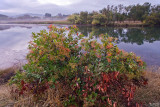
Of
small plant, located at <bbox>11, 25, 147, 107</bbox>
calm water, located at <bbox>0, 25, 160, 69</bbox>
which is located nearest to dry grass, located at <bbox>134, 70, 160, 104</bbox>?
small plant, located at <bbox>11, 25, 147, 107</bbox>

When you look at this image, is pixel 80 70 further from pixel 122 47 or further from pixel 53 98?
pixel 122 47

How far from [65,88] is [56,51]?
91cm

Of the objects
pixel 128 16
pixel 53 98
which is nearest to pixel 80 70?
pixel 53 98

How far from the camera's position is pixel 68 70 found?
304 centimetres

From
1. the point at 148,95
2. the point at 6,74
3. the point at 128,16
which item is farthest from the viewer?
the point at 128,16

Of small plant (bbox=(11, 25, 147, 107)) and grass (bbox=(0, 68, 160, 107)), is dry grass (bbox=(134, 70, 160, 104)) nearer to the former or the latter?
grass (bbox=(0, 68, 160, 107))

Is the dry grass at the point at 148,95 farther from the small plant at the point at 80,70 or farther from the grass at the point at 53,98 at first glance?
the small plant at the point at 80,70

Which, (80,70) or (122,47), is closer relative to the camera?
(80,70)

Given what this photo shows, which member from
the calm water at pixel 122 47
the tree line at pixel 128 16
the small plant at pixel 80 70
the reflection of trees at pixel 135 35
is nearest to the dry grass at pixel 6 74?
the calm water at pixel 122 47

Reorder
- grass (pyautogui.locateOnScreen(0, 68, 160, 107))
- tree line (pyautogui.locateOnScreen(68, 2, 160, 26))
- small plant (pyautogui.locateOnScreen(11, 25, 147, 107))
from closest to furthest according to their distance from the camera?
small plant (pyautogui.locateOnScreen(11, 25, 147, 107)) < grass (pyautogui.locateOnScreen(0, 68, 160, 107)) < tree line (pyautogui.locateOnScreen(68, 2, 160, 26))

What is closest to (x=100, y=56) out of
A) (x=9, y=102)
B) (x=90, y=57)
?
(x=90, y=57)

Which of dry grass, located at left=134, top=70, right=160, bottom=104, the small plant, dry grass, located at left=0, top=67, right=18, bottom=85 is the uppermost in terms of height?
the small plant

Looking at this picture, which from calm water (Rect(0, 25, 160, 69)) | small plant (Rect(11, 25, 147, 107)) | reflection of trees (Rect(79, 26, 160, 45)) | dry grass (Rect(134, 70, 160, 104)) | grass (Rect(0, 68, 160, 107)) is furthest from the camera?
reflection of trees (Rect(79, 26, 160, 45))

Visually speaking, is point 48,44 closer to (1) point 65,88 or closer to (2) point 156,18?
(1) point 65,88
